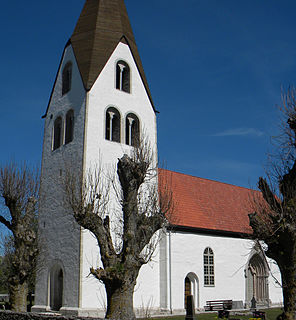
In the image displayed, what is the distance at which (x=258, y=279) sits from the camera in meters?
31.2

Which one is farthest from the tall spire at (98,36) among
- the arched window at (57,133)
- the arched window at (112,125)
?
the arched window at (57,133)

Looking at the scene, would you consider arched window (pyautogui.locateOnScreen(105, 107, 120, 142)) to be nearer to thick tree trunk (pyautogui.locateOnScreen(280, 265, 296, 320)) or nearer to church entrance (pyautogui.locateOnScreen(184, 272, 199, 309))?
church entrance (pyautogui.locateOnScreen(184, 272, 199, 309))

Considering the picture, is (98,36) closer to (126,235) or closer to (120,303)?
(126,235)

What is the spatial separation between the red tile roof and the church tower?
13.6ft

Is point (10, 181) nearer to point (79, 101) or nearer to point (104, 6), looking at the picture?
point (79, 101)

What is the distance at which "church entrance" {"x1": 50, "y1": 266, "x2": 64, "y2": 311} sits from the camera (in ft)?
77.9

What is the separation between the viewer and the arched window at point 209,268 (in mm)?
27562

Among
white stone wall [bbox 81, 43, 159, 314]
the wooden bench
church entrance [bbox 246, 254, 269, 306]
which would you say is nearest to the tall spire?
white stone wall [bbox 81, 43, 159, 314]

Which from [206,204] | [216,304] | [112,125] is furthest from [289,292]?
[206,204]

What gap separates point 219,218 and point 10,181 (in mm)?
15487

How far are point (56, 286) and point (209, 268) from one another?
10154mm

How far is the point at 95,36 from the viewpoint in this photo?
2694 centimetres

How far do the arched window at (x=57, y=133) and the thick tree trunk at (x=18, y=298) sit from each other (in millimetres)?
9736

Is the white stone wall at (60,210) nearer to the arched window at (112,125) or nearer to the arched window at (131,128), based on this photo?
the arched window at (112,125)
